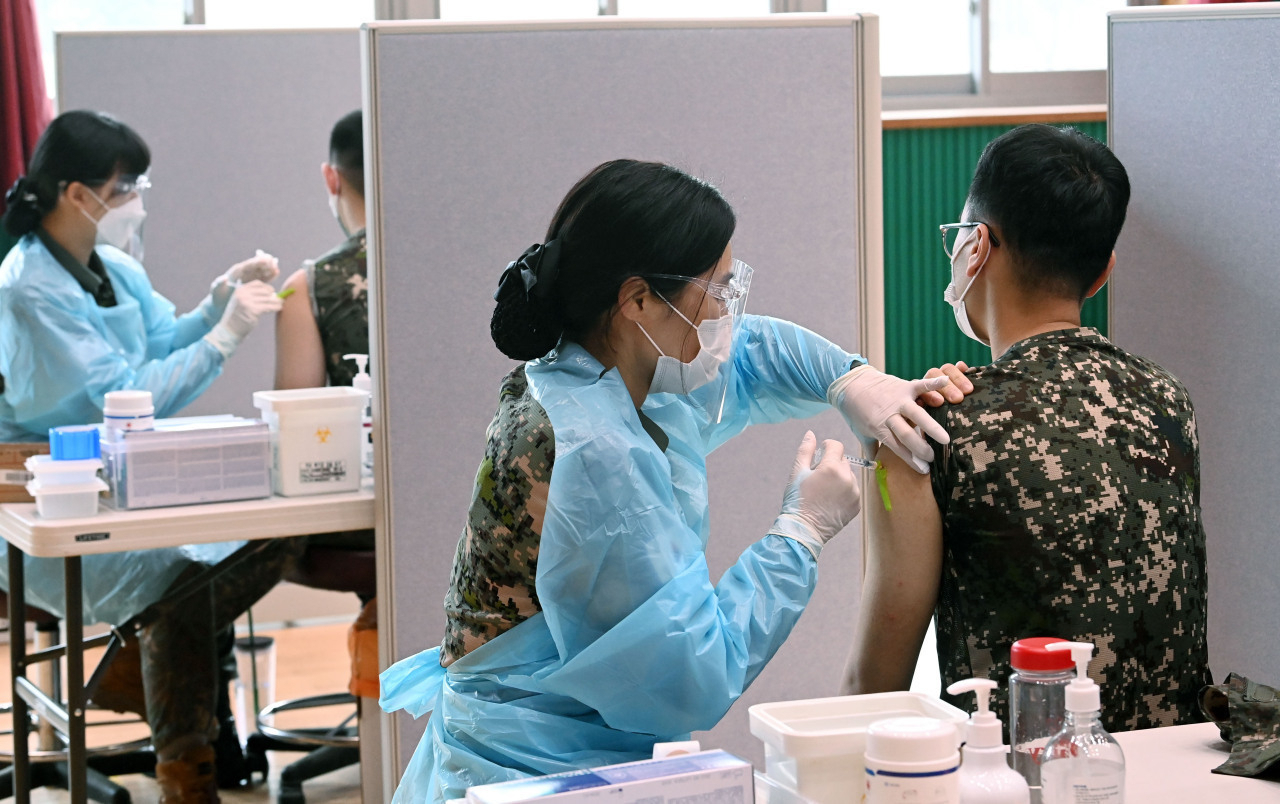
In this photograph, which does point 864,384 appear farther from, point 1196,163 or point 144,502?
point 144,502

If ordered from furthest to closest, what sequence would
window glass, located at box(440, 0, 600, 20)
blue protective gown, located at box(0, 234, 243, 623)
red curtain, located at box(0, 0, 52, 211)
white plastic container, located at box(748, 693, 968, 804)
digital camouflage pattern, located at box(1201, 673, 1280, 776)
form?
window glass, located at box(440, 0, 600, 20), red curtain, located at box(0, 0, 52, 211), blue protective gown, located at box(0, 234, 243, 623), digital camouflage pattern, located at box(1201, 673, 1280, 776), white plastic container, located at box(748, 693, 968, 804)

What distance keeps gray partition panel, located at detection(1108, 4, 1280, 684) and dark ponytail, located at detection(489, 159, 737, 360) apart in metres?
1.28

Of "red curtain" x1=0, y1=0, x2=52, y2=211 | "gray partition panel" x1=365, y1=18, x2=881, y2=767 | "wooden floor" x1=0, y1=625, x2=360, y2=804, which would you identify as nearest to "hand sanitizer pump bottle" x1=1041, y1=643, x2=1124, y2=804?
"gray partition panel" x1=365, y1=18, x2=881, y2=767

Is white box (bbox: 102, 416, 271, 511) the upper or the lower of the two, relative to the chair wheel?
upper

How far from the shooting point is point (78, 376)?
281 centimetres

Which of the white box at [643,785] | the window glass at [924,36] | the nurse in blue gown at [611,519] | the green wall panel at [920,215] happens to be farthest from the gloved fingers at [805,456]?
the window glass at [924,36]

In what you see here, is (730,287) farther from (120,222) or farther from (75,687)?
(120,222)

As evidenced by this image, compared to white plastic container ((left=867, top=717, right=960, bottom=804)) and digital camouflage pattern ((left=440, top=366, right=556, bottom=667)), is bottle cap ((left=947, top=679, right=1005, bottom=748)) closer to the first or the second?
white plastic container ((left=867, top=717, right=960, bottom=804))

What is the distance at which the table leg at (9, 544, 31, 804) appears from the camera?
7.95 feet

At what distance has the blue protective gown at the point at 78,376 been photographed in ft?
8.66

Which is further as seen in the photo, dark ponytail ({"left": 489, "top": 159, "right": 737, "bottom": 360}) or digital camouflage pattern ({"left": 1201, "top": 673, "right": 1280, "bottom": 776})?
dark ponytail ({"left": 489, "top": 159, "right": 737, "bottom": 360})

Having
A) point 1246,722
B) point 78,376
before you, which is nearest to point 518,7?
point 78,376

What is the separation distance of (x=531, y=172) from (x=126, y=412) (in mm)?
846

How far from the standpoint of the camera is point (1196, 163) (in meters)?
2.31
